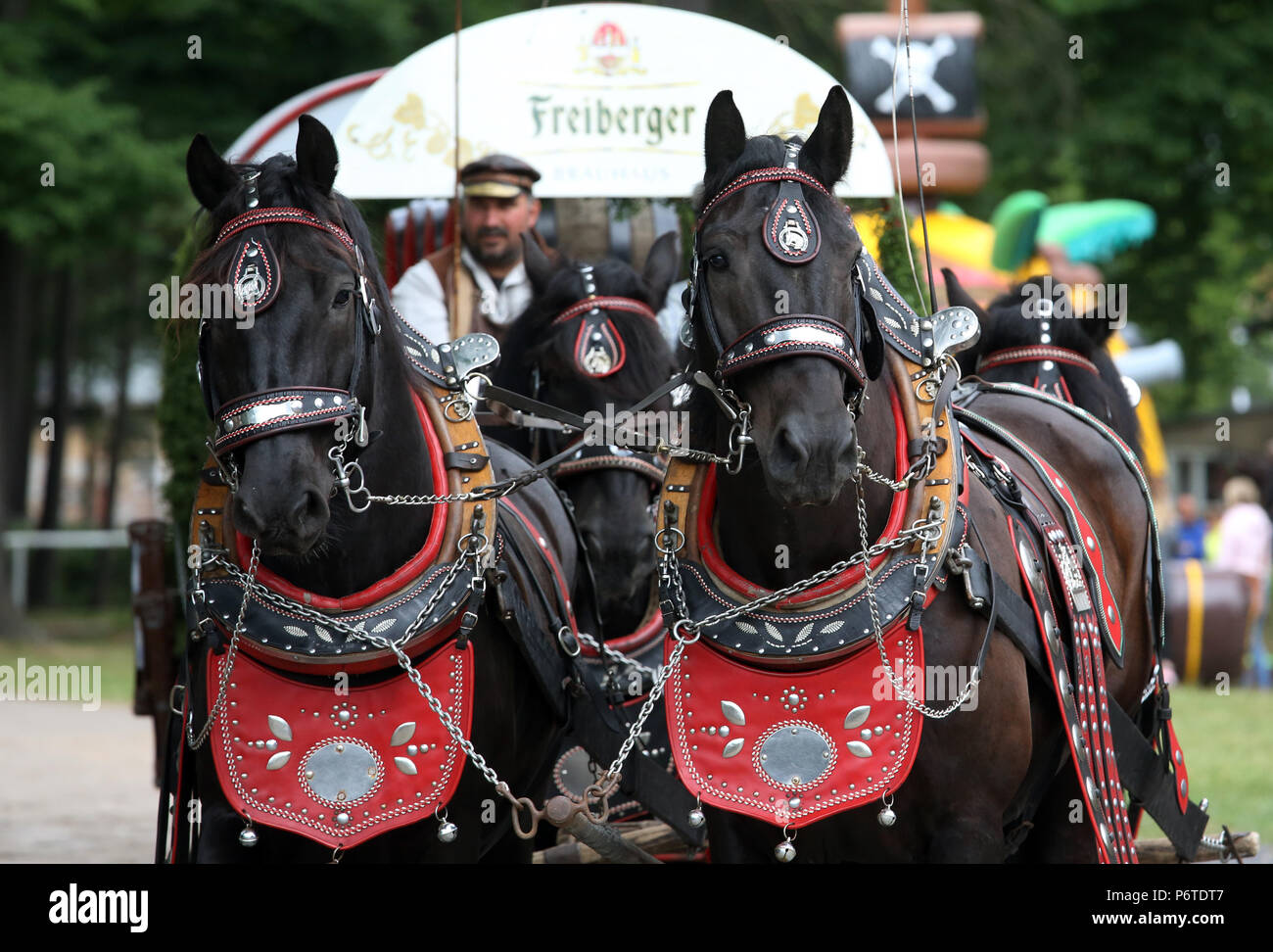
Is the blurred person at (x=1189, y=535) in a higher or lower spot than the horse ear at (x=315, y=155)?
lower

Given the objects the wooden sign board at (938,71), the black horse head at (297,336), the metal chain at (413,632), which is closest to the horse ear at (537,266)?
the black horse head at (297,336)

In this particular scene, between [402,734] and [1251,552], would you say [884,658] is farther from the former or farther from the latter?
[1251,552]

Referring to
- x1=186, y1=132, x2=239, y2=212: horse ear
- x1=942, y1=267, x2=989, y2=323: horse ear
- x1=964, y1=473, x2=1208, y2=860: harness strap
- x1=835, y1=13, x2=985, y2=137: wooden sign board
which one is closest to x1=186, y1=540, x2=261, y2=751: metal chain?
x1=186, y1=132, x2=239, y2=212: horse ear

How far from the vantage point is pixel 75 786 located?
32.0 feet

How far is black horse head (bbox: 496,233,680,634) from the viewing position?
4.73 metres

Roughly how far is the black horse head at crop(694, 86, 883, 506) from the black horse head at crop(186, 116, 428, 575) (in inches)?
27.8

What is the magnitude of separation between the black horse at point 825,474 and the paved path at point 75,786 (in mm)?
4750

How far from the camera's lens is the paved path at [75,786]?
301 inches

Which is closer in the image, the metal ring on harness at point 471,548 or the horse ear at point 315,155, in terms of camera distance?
the horse ear at point 315,155

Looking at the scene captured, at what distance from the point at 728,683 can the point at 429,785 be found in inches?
26.8

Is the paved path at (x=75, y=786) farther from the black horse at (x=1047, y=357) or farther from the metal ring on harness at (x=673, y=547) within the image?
the metal ring on harness at (x=673, y=547)

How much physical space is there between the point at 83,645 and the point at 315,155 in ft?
52.0

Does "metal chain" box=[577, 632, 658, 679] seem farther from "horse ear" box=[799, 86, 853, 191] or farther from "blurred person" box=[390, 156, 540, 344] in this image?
"horse ear" box=[799, 86, 853, 191]

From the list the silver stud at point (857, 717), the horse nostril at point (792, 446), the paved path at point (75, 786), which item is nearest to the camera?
the horse nostril at point (792, 446)
